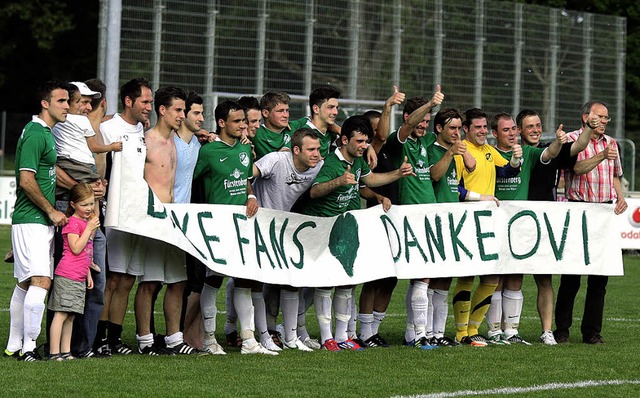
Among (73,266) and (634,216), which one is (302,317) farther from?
(634,216)

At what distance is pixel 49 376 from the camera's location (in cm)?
887

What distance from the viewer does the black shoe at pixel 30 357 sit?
31.4 feet

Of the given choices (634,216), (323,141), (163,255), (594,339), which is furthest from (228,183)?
(634,216)

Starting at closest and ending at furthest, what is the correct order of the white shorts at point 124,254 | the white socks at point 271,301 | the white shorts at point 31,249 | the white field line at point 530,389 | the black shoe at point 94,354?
the white field line at point 530,389 → the white shorts at point 31,249 → the black shoe at point 94,354 → the white shorts at point 124,254 → the white socks at point 271,301

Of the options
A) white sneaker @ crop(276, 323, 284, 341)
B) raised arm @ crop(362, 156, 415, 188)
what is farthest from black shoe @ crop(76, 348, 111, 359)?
raised arm @ crop(362, 156, 415, 188)

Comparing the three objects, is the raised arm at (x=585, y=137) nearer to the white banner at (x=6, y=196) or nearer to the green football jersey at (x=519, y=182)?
the green football jersey at (x=519, y=182)

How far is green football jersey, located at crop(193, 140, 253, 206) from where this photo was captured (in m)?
10.4

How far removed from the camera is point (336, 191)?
10.8m

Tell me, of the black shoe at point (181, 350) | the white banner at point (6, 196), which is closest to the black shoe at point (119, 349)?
the black shoe at point (181, 350)

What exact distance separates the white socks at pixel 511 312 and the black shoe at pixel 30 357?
4181mm

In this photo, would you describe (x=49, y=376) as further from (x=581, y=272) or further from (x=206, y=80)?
(x=206, y=80)

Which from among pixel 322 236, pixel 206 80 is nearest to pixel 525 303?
pixel 322 236

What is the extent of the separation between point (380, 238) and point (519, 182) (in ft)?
4.80

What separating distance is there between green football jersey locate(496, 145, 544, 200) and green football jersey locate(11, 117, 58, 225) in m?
4.14
